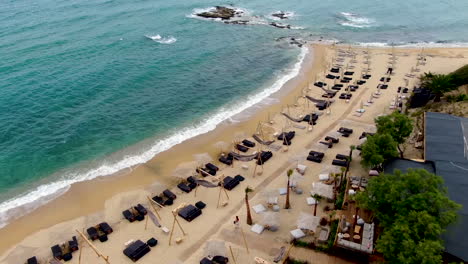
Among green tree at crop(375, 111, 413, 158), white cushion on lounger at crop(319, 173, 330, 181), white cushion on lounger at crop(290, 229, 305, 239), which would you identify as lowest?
white cushion on lounger at crop(290, 229, 305, 239)

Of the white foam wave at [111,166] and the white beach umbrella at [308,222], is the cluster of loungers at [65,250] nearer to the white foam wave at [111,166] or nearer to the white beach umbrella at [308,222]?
the white foam wave at [111,166]

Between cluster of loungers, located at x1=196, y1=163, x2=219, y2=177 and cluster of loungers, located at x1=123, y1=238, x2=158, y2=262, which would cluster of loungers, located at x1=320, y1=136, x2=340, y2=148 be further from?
cluster of loungers, located at x1=123, y1=238, x2=158, y2=262

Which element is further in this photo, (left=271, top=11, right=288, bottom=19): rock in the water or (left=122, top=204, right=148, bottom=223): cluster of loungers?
(left=271, top=11, right=288, bottom=19): rock in the water

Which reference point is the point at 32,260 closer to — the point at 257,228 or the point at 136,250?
the point at 136,250

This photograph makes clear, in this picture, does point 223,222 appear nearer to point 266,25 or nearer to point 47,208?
A: point 47,208

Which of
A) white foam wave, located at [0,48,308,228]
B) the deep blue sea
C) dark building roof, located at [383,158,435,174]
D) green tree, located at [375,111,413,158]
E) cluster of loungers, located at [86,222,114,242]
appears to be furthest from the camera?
the deep blue sea

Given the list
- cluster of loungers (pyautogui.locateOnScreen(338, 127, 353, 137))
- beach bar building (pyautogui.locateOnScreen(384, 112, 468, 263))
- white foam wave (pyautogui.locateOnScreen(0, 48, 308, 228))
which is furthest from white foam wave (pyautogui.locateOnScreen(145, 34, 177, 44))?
beach bar building (pyautogui.locateOnScreen(384, 112, 468, 263))

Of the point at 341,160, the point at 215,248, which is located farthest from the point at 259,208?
the point at 341,160
